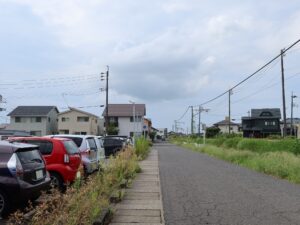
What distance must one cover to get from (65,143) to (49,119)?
67.0m

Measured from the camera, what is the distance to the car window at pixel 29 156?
9.14m

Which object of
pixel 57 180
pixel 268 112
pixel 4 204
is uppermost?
pixel 268 112

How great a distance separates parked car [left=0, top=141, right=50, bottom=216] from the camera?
8.60 metres

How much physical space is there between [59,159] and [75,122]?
2719 inches

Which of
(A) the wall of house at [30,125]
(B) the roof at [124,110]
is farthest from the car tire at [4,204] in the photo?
(B) the roof at [124,110]

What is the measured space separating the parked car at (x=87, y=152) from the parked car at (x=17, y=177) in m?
5.44

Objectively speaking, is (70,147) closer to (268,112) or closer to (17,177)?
(17,177)

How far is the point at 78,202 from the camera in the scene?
23.8 feet

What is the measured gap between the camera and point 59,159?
12422 mm

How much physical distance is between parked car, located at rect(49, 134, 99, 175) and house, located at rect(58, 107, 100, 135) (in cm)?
6417

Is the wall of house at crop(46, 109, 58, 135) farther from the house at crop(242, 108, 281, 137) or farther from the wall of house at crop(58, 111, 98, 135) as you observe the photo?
the house at crop(242, 108, 281, 137)

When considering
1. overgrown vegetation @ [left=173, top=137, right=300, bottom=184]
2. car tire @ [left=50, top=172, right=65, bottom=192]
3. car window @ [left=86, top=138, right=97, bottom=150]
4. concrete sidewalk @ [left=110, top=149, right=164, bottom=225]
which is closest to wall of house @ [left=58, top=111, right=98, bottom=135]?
overgrown vegetation @ [left=173, top=137, right=300, bottom=184]

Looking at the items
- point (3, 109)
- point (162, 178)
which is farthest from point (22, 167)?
point (3, 109)

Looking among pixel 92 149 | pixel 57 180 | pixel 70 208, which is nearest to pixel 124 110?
pixel 92 149
